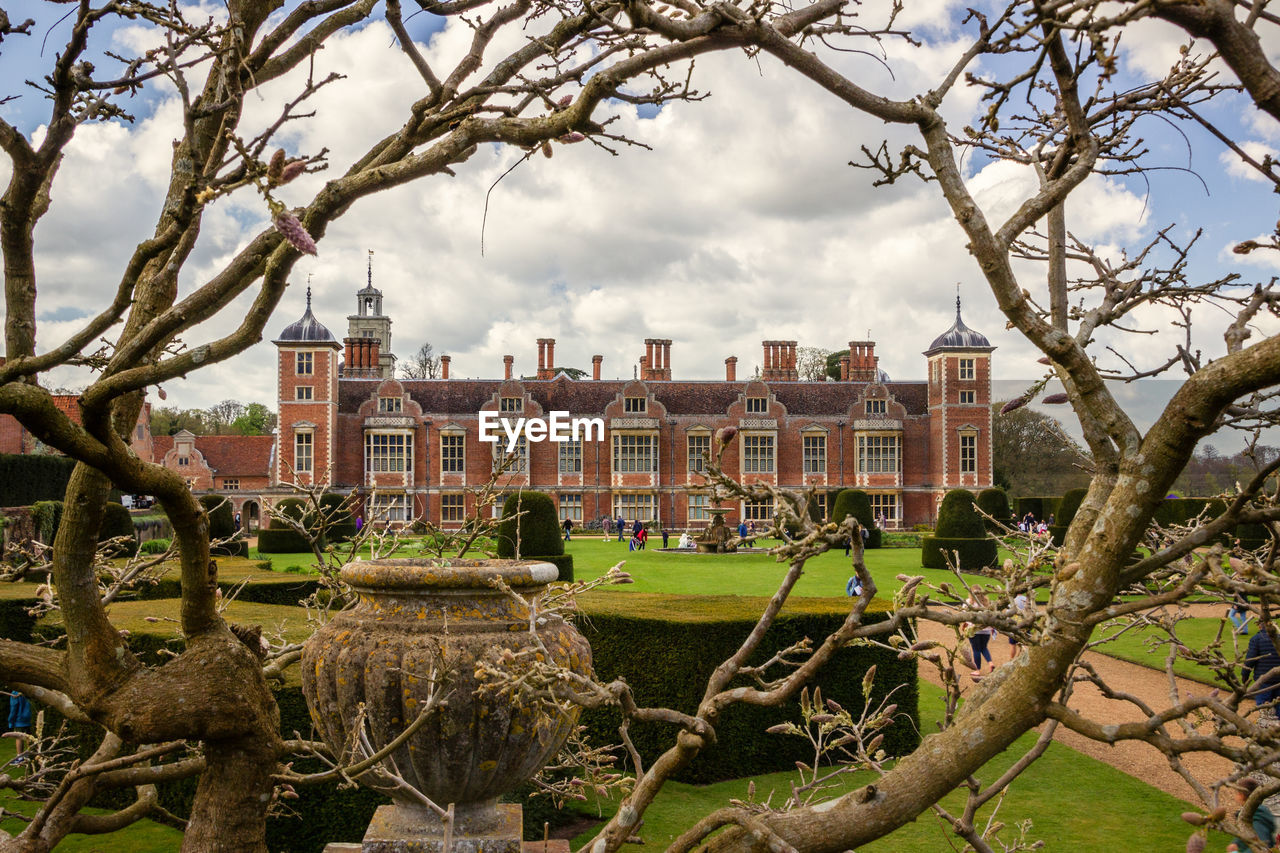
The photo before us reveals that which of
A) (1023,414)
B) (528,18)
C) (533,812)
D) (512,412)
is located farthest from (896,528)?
(528,18)

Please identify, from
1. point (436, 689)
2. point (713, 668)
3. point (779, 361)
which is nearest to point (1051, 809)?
point (713, 668)

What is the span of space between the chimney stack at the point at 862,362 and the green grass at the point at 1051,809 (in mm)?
31329

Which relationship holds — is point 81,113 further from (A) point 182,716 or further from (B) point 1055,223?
(B) point 1055,223

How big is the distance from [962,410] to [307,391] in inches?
949

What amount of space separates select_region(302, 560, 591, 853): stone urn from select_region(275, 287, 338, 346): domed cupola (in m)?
31.3

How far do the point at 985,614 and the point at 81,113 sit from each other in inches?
105

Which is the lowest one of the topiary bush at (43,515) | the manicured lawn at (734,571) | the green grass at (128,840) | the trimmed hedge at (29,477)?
the green grass at (128,840)

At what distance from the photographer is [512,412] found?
34656mm

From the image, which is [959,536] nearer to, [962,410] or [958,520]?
[958,520]

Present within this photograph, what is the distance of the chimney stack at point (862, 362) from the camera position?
125 feet

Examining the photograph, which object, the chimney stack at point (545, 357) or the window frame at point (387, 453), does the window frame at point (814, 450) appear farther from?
the window frame at point (387, 453)

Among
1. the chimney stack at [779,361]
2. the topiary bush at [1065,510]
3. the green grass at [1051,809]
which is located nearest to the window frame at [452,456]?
the chimney stack at [779,361]

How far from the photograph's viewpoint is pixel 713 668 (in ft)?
22.2

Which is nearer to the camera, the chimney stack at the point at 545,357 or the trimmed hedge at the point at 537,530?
the trimmed hedge at the point at 537,530
